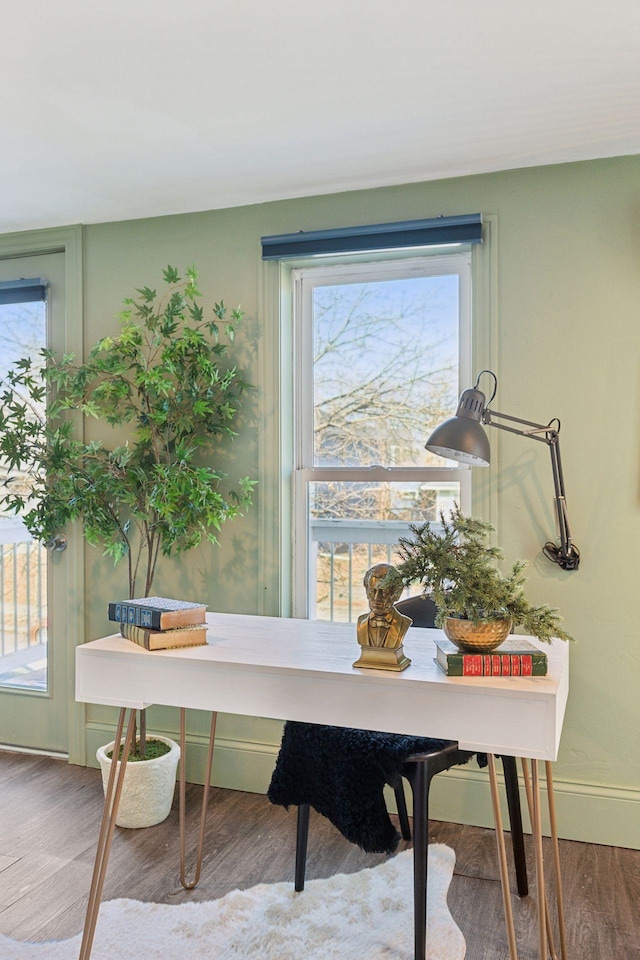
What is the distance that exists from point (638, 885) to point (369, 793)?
3.55ft

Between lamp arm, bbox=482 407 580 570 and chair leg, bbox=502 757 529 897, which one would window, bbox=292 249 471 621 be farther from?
chair leg, bbox=502 757 529 897

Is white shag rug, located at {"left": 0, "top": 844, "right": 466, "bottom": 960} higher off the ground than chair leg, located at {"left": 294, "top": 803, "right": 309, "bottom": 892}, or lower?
lower

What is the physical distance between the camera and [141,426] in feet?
10.3

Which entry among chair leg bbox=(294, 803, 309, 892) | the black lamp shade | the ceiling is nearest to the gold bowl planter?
the black lamp shade

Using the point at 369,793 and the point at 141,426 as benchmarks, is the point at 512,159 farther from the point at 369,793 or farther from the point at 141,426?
the point at 369,793

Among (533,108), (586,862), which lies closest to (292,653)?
(586,862)

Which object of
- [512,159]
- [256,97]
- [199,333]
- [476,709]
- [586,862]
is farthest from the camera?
[199,333]

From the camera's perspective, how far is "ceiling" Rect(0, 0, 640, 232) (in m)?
1.87

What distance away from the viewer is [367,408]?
3.09 m

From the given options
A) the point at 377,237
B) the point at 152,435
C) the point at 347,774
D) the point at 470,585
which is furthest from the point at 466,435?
the point at 152,435

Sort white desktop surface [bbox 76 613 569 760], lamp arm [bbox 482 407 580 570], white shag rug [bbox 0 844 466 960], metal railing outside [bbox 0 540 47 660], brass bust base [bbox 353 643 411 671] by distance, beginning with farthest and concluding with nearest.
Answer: metal railing outside [bbox 0 540 47 660] < lamp arm [bbox 482 407 580 570] < white shag rug [bbox 0 844 466 960] < brass bust base [bbox 353 643 411 671] < white desktop surface [bbox 76 613 569 760]

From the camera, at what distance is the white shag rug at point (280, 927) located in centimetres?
201

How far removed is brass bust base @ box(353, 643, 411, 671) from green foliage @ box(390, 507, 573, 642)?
0.13 metres

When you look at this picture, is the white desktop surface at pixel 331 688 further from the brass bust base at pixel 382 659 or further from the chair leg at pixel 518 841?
the chair leg at pixel 518 841
